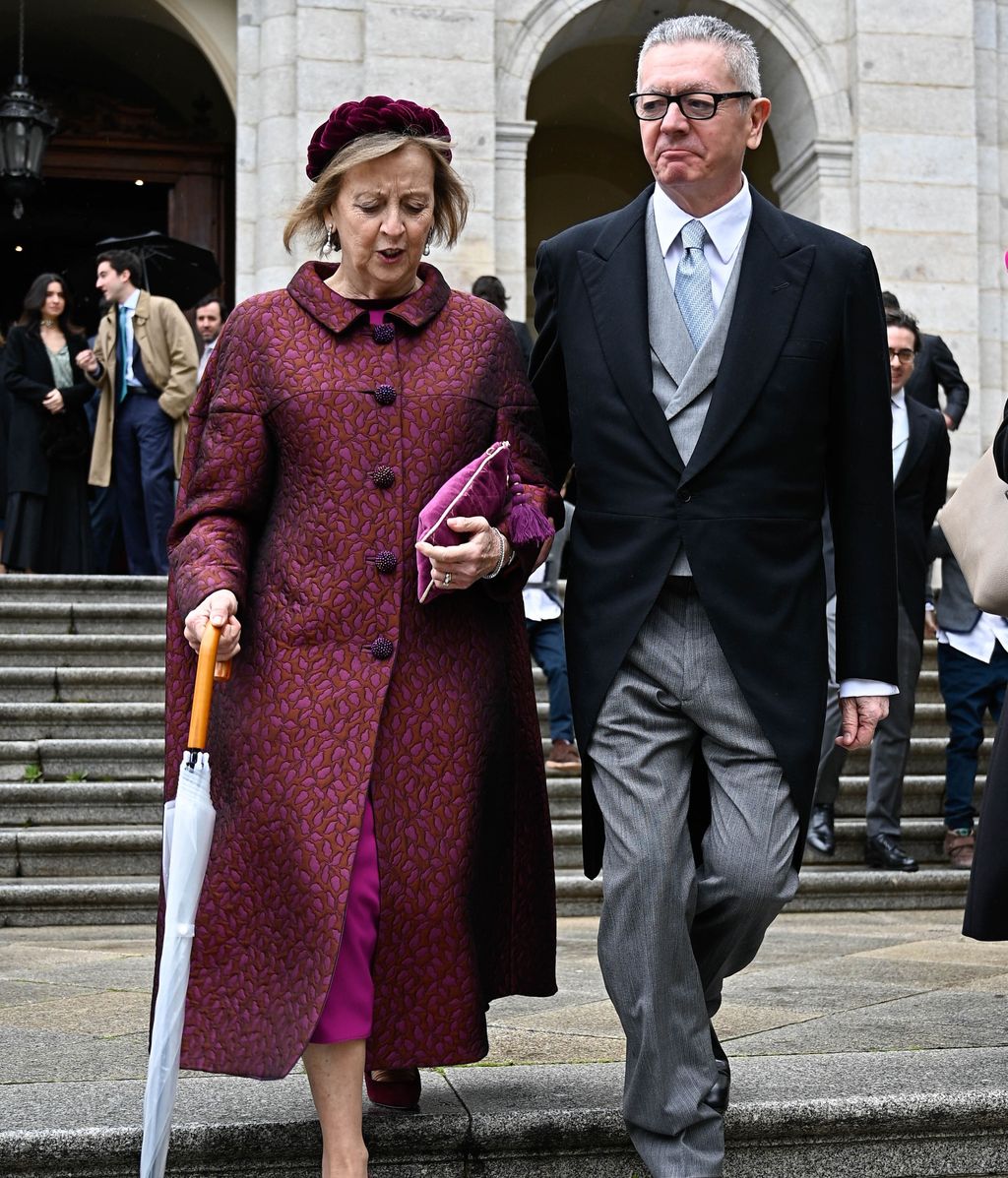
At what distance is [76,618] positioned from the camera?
969cm

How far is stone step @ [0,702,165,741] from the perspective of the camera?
8477 mm

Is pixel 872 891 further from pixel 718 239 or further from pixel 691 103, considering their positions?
pixel 691 103

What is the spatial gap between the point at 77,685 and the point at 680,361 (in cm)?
608

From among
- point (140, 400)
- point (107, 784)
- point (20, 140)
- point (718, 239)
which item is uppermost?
point (20, 140)

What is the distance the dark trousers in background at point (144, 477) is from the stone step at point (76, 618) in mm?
1171

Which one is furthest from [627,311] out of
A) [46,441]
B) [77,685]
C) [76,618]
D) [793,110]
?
[793,110]

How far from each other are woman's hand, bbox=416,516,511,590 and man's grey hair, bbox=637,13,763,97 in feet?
3.06

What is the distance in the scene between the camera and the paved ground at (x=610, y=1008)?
428cm

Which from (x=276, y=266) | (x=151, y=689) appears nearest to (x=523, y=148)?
(x=276, y=266)

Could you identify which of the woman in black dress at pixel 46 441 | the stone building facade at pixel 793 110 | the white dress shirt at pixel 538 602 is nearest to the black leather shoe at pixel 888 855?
the white dress shirt at pixel 538 602

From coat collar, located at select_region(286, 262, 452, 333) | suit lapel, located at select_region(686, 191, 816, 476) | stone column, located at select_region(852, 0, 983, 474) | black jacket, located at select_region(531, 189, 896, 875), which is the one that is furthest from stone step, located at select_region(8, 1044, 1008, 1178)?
stone column, located at select_region(852, 0, 983, 474)

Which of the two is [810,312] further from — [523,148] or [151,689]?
[523,148]

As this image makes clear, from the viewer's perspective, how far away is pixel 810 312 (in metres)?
3.38

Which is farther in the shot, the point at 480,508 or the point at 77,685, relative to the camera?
the point at 77,685
